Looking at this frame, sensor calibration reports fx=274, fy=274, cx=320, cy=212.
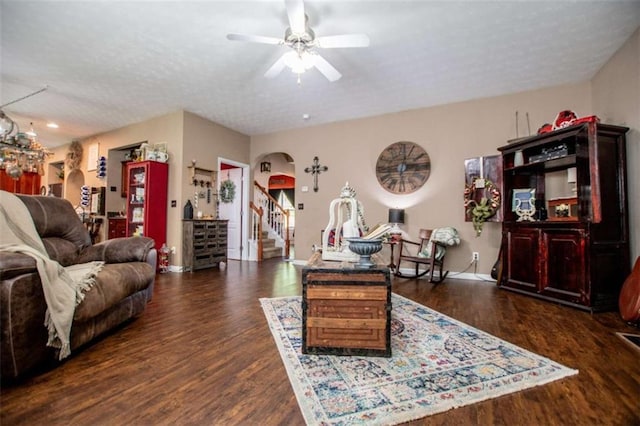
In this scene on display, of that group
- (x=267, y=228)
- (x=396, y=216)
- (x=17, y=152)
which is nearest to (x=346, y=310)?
(x=396, y=216)

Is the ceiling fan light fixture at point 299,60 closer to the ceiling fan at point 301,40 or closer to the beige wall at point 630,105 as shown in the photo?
the ceiling fan at point 301,40

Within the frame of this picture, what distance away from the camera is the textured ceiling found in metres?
2.49

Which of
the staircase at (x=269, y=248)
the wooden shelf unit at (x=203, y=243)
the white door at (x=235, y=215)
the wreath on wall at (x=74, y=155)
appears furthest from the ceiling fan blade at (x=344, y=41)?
the wreath on wall at (x=74, y=155)

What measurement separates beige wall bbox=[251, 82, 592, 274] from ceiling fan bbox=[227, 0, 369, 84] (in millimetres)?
2324

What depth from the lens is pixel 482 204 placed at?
382 cm

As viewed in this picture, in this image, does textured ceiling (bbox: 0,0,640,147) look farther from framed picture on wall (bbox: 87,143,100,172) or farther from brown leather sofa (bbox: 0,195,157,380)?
brown leather sofa (bbox: 0,195,157,380)

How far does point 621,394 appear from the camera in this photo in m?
1.38

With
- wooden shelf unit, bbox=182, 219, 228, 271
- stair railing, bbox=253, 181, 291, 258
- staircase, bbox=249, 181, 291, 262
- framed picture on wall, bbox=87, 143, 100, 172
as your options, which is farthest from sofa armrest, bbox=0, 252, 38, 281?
framed picture on wall, bbox=87, 143, 100, 172

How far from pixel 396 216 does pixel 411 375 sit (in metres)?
3.18

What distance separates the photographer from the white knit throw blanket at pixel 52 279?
1486 millimetres

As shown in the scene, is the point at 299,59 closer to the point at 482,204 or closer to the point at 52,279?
the point at 52,279

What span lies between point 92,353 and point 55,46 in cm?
335

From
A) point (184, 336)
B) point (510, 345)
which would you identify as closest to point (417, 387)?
point (510, 345)

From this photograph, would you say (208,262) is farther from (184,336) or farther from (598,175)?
(598,175)
